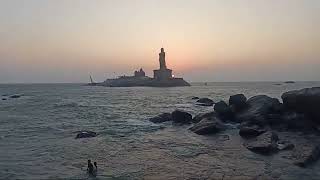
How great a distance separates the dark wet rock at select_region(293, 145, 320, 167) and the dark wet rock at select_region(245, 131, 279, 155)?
5.37ft

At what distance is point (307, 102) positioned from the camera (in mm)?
37312

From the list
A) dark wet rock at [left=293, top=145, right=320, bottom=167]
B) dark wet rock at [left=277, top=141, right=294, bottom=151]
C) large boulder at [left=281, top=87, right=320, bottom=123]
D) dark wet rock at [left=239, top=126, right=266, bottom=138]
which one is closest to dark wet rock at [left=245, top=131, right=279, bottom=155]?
dark wet rock at [left=277, top=141, right=294, bottom=151]

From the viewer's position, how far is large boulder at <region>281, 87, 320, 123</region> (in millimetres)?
36491

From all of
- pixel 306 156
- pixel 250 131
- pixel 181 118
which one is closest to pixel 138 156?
pixel 306 156

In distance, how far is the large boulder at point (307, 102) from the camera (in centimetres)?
3649

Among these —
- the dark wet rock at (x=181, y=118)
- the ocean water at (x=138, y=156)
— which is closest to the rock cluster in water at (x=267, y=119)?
the dark wet rock at (x=181, y=118)

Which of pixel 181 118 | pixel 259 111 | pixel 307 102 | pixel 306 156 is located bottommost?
pixel 306 156

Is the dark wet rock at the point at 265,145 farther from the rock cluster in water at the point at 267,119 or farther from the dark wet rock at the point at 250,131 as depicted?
the dark wet rock at the point at 250,131

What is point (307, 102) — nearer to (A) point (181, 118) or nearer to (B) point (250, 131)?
(B) point (250, 131)

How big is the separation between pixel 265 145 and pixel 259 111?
45.7 feet

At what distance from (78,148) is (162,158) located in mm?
7818

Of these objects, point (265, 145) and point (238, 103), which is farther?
point (238, 103)

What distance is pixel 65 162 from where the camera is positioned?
25766 mm

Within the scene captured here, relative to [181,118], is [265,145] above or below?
below
